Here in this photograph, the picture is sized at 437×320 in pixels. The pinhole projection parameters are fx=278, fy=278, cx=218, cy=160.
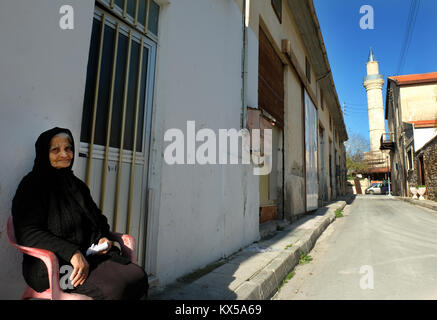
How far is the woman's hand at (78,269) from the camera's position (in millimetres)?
1346

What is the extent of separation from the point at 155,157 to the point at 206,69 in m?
1.51

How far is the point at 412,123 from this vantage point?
20344mm

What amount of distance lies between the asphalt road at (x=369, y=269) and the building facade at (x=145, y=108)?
3.75 feet

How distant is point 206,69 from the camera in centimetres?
363

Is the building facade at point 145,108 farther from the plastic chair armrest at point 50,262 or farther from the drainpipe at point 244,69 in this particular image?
the plastic chair armrest at point 50,262

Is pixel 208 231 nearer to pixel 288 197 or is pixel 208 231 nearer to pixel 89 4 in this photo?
pixel 89 4

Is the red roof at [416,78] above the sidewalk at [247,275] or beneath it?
above

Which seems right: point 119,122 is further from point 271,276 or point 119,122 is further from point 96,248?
point 271,276

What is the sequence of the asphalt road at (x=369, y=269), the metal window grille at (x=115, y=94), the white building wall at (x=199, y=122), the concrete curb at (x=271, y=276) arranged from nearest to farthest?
the metal window grille at (x=115, y=94) → the concrete curb at (x=271, y=276) → the white building wall at (x=199, y=122) → the asphalt road at (x=369, y=269)

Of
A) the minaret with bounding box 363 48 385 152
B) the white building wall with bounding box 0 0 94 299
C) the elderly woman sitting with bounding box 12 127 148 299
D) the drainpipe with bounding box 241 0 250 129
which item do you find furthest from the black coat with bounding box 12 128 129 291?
the minaret with bounding box 363 48 385 152

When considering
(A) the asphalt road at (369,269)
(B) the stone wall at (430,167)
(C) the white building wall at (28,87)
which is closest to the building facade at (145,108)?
(C) the white building wall at (28,87)

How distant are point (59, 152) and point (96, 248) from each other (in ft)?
1.94

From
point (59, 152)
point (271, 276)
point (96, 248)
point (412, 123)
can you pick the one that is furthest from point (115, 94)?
point (412, 123)
